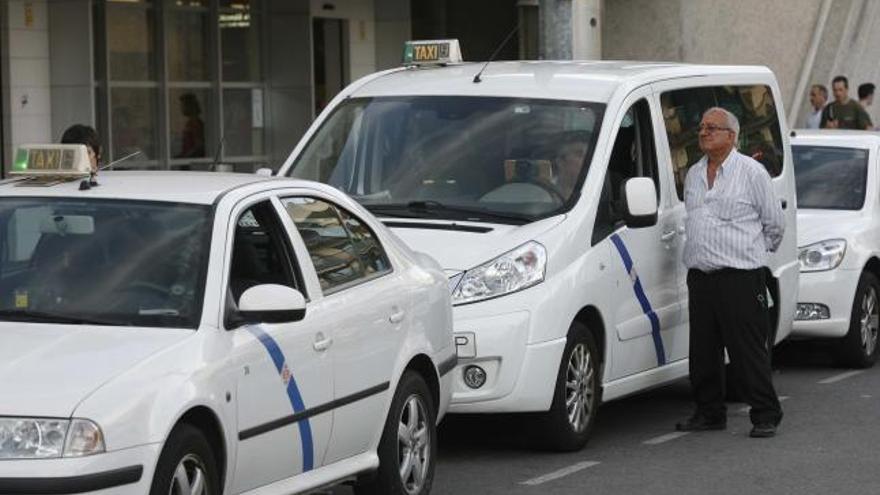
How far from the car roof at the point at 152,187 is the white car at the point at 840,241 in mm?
6471

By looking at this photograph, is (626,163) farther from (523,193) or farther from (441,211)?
(441,211)

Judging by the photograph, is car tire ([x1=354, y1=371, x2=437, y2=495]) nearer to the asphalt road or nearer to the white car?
the asphalt road

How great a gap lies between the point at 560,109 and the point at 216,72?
442 inches

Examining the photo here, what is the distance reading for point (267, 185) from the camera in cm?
790

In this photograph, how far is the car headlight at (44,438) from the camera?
608 centimetres

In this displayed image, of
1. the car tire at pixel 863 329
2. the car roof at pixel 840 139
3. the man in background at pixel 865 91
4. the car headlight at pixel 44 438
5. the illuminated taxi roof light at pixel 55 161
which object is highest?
the man in background at pixel 865 91

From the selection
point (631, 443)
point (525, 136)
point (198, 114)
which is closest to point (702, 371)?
point (631, 443)

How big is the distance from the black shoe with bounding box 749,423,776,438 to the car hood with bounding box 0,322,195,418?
4.78m

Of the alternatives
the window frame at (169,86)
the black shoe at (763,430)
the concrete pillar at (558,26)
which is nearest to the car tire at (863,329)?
the black shoe at (763,430)

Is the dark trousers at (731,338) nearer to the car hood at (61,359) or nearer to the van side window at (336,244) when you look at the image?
the van side window at (336,244)

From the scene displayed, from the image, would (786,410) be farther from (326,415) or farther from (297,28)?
(297,28)

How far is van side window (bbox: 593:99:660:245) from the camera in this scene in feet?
34.6

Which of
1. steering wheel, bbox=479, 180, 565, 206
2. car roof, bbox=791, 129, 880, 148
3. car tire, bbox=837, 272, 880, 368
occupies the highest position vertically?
car roof, bbox=791, 129, 880, 148

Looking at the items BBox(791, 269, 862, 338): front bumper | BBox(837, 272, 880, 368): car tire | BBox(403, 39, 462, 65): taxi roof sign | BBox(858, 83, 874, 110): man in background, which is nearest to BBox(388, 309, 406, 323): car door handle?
BBox(403, 39, 462, 65): taxi roof sign
